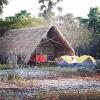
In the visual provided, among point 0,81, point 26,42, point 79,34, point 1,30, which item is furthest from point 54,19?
point 0,81

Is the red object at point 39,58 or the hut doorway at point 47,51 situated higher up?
the hut doorway at point 47,51

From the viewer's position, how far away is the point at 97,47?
1410 inches

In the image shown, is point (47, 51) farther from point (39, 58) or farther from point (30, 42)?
point (30, 42)

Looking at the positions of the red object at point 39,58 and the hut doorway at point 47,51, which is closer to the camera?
the red object at point 39,58

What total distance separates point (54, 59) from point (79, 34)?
7.58m

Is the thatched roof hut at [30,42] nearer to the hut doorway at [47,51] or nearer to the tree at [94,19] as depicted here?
the hut doorway at [47,51]

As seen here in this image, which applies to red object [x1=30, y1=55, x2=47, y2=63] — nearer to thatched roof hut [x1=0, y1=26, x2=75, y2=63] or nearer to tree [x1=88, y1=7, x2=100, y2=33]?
thatched roof hut [x1=0, y1=26, x2=75, y2=63]

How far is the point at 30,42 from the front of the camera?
28.0 metres

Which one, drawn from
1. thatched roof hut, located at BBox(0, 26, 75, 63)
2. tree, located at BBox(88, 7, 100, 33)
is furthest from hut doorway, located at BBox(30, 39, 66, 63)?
tree, located at BBox(88, 7, 100, 33)

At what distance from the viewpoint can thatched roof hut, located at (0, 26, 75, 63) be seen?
89.7 feet

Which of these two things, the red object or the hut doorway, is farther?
the hut doorway

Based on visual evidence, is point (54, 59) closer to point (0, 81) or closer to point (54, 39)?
point (54, 39)

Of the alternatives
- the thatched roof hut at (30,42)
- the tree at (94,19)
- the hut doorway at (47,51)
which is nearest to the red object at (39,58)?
the hut doorway at (47,51)

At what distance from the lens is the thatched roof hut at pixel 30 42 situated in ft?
89.7
